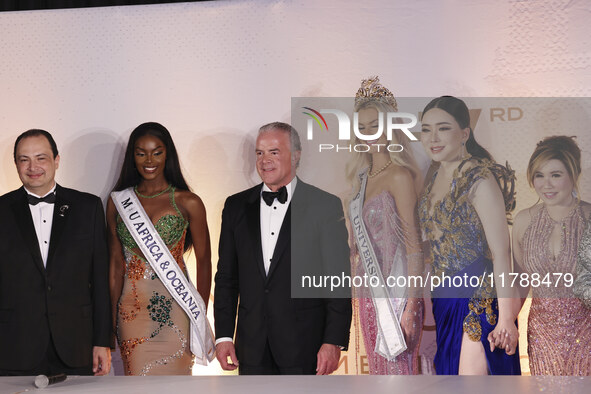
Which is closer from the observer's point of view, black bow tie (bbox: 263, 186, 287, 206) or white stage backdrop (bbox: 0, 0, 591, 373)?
black bow tie (bbox: 263, 186, 287, 206)

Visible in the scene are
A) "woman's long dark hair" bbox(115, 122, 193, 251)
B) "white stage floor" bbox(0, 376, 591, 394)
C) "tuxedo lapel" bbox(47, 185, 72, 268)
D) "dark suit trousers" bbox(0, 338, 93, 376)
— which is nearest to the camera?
"white stage floor" bbox(0, 376, 591, 394)

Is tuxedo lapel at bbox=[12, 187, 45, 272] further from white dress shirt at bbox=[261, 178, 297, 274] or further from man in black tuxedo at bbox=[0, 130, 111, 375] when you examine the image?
white dress shirt at bbox=[261, 178, 297, 274]

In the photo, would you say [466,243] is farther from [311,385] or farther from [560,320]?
[311,385]

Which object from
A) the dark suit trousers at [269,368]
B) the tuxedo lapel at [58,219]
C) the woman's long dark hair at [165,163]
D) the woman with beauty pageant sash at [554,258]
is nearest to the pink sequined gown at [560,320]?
the woman with beauty pageant sash at [554,258]

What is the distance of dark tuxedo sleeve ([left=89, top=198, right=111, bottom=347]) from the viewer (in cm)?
353

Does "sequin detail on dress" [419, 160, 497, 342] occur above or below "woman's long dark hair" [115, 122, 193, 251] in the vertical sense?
below

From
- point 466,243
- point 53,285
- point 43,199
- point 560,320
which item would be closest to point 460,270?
point 466,243

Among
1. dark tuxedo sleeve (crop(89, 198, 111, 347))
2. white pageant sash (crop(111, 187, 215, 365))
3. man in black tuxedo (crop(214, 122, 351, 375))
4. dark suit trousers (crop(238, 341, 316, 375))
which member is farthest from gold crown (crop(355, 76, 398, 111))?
dark tuxedo sleeve (crop(89, 198, 111, 347))

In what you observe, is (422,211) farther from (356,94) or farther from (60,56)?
(60,56)

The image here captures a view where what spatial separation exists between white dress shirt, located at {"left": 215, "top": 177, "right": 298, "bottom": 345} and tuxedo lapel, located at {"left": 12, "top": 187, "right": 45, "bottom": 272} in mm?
944

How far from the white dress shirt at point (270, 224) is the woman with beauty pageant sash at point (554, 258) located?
116 cm

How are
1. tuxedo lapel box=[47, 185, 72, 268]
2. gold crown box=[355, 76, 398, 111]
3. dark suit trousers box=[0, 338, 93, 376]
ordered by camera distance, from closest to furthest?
dark suit trousers box=[0, 338, 93, 376] < tuxedo lapel box=[47, 185, 72, 268] < gold crown box=[355, 76, 398, 111]

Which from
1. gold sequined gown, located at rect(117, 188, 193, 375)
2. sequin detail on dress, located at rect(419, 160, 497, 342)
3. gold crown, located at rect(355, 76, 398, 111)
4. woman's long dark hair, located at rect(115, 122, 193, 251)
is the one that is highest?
gold crown, located at rect(355, 76, 398, 111)

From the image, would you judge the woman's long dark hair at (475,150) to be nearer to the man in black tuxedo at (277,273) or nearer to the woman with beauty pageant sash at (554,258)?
the woman with beauty pageant sash at (554,258)
